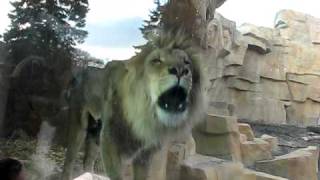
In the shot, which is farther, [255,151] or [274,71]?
[274,71]

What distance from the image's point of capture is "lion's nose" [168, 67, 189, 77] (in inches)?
48.9

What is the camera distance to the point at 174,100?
1.26 meters

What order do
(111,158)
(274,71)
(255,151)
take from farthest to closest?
(274,71)
(255,151)
(111,158)

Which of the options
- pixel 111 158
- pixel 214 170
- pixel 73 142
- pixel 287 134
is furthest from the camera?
pixel 287 134

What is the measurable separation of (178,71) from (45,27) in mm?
463

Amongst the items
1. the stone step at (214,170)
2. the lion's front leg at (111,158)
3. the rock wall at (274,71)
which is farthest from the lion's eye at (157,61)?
the rock wall at (274,71)

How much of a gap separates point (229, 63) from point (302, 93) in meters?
1.21

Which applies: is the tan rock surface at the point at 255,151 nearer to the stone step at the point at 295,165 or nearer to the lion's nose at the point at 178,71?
the stone step at the point at 295,165

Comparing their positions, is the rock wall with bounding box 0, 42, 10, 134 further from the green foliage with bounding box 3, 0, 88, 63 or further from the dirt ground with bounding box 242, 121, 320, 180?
the dirt ground with bounding box 242, 121, 320, 180

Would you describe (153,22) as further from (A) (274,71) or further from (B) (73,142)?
(A) (274,71)

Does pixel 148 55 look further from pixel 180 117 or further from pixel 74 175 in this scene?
pixel 74 175

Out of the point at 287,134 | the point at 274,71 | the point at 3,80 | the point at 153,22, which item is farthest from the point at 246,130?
the point at 3,80

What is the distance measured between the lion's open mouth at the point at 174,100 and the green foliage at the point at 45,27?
0.39m

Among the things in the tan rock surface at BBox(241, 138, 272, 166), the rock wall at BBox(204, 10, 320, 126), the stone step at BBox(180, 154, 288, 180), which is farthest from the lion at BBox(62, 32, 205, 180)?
the rock wall at BBox(204, 10, 320, 126)
